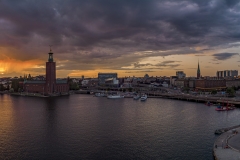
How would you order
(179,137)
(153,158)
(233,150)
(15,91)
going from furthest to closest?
(15,91)
(179,137)
(153,158)
(233,150)

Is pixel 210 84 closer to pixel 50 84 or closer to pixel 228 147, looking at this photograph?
pixel 50 84

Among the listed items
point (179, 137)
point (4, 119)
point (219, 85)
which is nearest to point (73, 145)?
point (179, 137)

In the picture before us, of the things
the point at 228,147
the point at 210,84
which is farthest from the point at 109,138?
the point at 210,84

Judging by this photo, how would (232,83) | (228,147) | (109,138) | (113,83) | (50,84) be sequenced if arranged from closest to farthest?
(228,147), (109,138), (50,84), (232,83), (113,83)

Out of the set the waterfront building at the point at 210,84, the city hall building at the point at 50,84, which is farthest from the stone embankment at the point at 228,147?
the waterfront building at the point at 210,84

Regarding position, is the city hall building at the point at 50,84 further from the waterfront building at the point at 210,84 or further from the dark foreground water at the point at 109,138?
the waterfront building at the point at 210,84

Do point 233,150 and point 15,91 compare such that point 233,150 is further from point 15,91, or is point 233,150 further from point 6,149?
point 15,91

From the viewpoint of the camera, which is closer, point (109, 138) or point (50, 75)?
point (109, 138)

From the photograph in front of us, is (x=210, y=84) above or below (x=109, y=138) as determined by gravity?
above

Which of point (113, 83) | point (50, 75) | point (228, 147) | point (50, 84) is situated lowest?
point (228, 147)

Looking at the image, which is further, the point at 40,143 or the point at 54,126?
the point at 54,126
